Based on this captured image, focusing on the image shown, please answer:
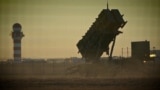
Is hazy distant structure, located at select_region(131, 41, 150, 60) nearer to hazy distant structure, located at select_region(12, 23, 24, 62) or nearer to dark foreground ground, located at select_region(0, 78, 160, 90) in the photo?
dark foreground ground, located at select_region(0, 78, 160, 90)

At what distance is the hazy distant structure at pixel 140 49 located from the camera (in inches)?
1842

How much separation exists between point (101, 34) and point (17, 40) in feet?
169

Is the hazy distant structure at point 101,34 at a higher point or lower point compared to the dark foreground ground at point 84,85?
higher

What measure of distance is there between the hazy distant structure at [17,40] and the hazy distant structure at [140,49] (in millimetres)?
42412

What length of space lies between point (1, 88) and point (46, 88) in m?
2.69

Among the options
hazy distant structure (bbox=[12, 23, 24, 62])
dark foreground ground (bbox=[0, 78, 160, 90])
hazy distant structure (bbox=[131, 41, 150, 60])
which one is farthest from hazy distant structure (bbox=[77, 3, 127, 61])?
hazy distant structure (bbox=[12, 23, 24, 62])

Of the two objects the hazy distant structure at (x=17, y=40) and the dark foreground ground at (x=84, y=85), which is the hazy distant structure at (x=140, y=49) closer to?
the dark foreground ground at (x=84, y=85)

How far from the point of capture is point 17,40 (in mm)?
87062

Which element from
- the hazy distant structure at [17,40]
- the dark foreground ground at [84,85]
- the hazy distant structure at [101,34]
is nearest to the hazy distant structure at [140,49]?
the hazy distant structure at [101,34]

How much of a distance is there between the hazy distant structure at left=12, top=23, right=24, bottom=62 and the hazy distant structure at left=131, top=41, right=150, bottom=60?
139ft

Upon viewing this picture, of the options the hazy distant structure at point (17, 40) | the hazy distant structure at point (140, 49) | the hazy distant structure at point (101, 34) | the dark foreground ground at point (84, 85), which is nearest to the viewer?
the dark foreground ground at point (84, 85)

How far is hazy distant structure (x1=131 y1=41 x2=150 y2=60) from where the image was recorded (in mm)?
46794

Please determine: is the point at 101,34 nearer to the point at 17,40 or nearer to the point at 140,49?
the point at 140,49

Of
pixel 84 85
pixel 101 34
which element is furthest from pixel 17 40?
pixel 84 85
